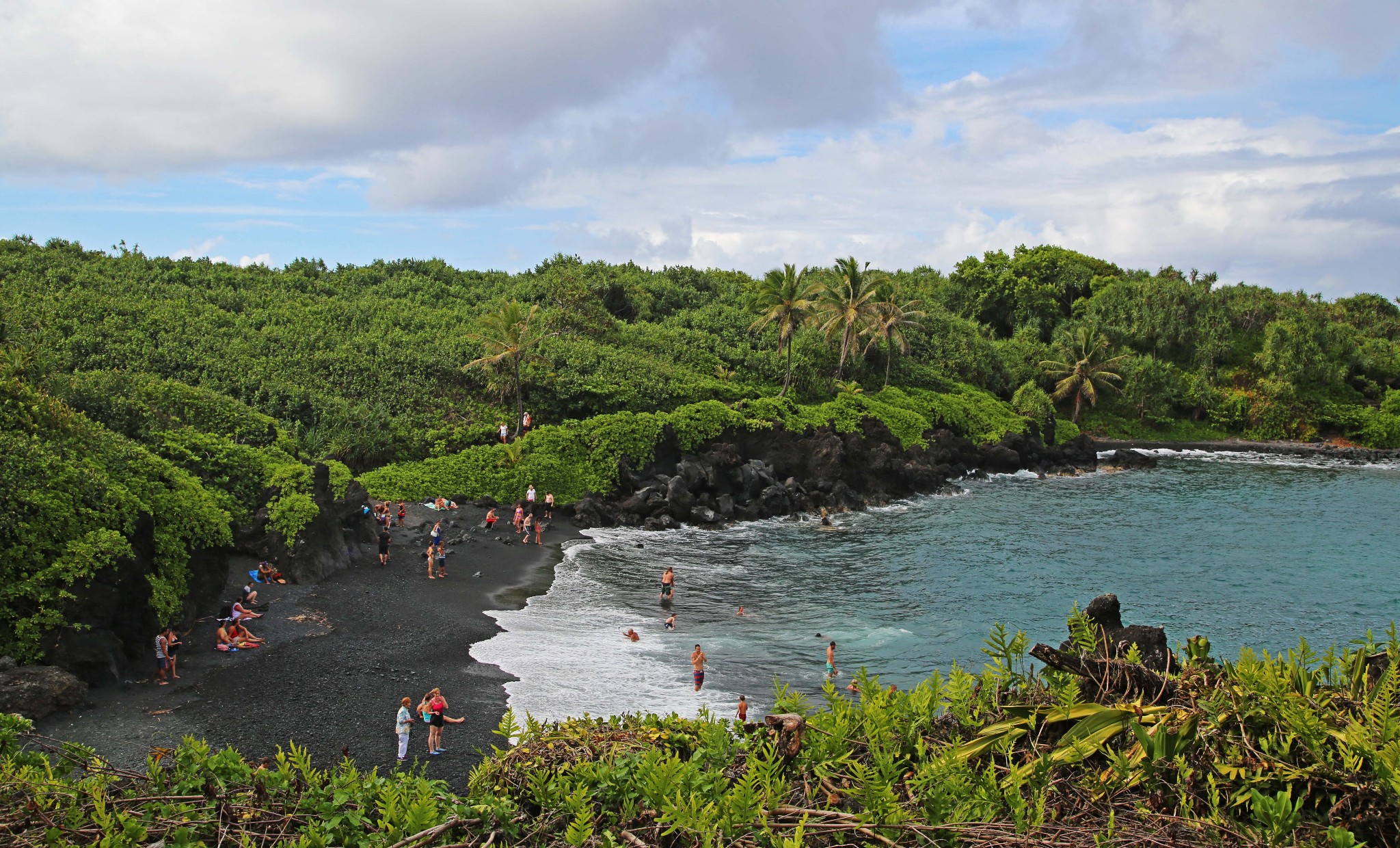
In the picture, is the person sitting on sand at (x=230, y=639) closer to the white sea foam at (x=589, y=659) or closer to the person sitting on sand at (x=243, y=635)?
the person sitting on sand at (x=243, y=635)

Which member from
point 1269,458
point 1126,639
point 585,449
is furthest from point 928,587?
point 1269,458

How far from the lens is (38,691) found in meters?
16.8

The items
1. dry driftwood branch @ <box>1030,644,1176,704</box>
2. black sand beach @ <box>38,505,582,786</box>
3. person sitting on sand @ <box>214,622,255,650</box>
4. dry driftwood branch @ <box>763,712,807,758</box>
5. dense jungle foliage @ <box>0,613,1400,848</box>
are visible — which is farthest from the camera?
person sitting on sand @ <box>214,622,255,650</box>

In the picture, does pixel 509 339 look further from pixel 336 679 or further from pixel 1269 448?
pixel 1269 448

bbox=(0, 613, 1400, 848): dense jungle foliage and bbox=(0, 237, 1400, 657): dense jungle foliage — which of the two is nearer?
bbox=(0, 613, 1400, 848): dense jungle foliage

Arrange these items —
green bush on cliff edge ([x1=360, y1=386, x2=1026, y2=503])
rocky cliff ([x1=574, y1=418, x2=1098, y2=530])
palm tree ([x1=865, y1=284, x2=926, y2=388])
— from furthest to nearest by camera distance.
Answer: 1. palm tree ([x1=865, y1=284, x2=926, y2=388])
2. rocky cliff ([x1=574, y1=418, x2=1098, y2=530])
3. green bush on cliff edge ([x1=360, y1=386, x2=1026, y2=503])

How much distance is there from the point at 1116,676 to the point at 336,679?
1842 centimetres

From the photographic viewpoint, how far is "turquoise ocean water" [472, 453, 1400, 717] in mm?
23125

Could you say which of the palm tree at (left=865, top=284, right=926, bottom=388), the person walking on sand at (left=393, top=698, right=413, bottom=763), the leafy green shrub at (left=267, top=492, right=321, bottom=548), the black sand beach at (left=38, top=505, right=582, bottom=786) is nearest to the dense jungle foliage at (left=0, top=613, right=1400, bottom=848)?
the person walking on sand at (left=393, top=698, right=413, bottom=763)

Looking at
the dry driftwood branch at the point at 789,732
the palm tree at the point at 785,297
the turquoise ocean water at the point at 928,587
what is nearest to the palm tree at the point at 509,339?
the turquoise ocean water at the point at 928,587

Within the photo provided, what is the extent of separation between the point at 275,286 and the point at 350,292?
4.74 meters

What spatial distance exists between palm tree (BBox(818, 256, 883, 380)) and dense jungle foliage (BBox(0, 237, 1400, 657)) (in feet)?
0.80

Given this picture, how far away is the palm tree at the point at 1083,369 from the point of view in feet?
221

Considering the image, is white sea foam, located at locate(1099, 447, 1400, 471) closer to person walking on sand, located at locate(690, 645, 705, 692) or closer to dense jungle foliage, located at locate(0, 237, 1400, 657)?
dense jungle foliage, located at locate(0, 237, 1400, 657)
